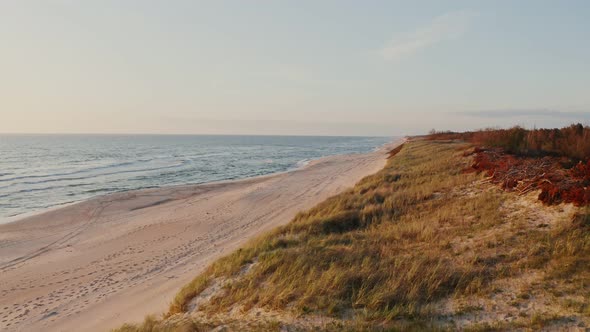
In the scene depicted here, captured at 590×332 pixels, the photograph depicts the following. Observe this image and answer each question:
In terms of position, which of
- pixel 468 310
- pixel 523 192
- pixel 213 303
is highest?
pixel 523 192

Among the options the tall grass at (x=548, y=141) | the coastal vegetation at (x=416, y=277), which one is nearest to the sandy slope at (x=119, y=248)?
the coastal vegetation at (x=416, y=277)

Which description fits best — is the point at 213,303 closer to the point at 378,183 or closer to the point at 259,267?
the point at 259,267

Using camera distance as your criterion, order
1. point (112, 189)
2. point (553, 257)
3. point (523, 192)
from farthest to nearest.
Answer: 1. point (112, 189)
2. point (523, 192)
3. point (553, 257)

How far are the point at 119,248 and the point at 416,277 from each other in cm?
1199

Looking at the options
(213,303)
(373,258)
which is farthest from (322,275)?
(213,303)

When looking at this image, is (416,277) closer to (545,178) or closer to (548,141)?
(545,178)

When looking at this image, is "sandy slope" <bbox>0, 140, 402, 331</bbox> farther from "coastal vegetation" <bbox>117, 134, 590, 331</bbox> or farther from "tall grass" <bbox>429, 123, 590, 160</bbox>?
"tall grass" <bbox>429, 123, 590, 160</bbox>

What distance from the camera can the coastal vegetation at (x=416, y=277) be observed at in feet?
17.9

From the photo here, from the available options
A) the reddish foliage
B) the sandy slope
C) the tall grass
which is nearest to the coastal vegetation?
the reddish foliage

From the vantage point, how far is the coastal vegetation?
545 centimetres

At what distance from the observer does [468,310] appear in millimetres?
5516

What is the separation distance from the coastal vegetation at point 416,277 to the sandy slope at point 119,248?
2.24 m

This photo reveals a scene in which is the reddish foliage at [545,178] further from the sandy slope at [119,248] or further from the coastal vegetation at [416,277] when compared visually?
the sandy slope at [119,248]

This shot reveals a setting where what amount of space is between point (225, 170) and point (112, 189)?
1553 centimetres
